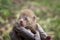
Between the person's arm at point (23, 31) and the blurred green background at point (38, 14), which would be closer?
the person's arm at point (23, 31)

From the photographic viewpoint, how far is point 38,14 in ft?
29.7

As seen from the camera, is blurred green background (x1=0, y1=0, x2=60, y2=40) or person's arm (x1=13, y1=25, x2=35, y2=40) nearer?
person's arm (x1=13, y1=25, x2=35, y2=40)

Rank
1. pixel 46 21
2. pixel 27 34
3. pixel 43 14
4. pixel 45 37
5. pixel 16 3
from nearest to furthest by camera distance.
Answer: pixel 27 34 → pixel 45 37 → pixel 46 21 → pixel 43 14 → pixel 16 3

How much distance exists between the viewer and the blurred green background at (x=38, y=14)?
25.6 ft

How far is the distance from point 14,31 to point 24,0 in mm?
5846

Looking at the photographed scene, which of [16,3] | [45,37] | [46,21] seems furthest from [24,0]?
[45,37]

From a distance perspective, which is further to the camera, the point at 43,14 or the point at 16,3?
the point at 16,3

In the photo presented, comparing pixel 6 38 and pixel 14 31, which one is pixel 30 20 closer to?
pixel 14 31

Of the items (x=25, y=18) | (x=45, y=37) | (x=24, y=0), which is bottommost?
(x=24, y=0)

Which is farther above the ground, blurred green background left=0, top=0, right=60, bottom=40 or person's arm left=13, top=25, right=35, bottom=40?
person's arm left=13, top=25, right=35, bottom=40

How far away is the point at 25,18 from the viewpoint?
4.86 m

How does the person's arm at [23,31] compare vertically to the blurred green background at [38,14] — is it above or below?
above

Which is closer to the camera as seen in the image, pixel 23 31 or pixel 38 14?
pixel 23 31

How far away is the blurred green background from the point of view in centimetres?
780
